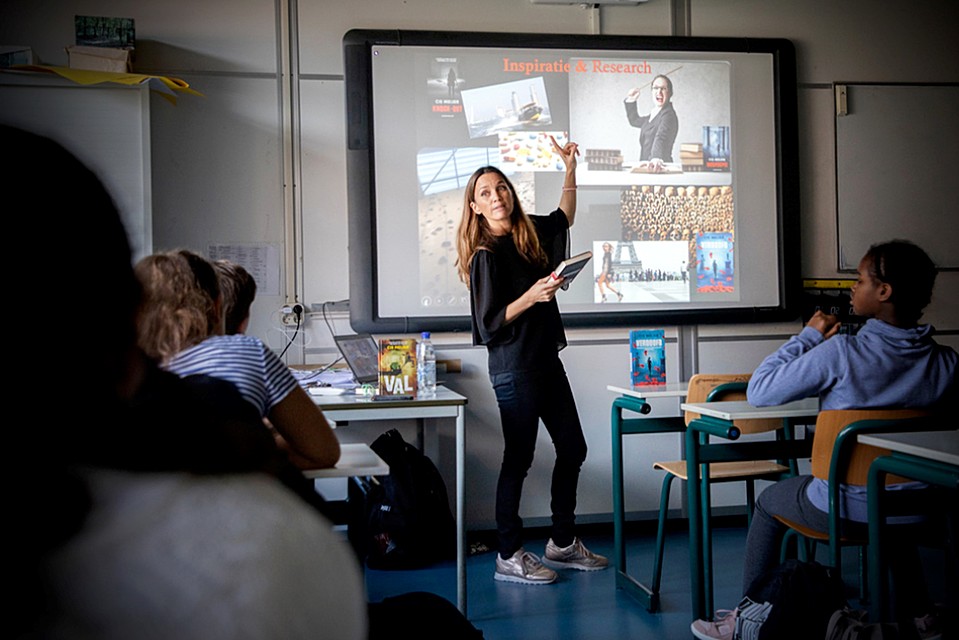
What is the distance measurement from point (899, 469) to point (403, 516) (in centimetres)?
238

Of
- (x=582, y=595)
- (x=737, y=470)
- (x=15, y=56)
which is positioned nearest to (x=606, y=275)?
(x=737, y=470)

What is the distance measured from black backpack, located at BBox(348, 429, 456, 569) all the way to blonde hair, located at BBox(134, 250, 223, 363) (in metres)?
1.97

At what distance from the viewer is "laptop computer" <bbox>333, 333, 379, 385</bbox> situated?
3420 mm

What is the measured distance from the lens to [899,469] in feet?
5.75

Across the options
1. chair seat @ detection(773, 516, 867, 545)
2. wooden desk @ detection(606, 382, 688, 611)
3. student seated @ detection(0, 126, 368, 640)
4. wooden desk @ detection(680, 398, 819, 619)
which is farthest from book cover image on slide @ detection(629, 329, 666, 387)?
student seated @ detection(0, 126, 368, 640)

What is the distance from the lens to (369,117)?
411cm

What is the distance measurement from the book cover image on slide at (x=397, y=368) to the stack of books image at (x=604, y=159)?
5.54 ft

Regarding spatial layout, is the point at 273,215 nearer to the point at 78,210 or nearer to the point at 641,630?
the point at 641,630

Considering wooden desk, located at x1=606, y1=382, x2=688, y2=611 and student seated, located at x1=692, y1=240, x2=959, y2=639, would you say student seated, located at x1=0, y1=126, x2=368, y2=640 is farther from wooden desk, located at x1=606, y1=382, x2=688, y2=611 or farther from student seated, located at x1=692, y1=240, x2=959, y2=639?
wooden desk, located at x1=606, y1=382, x2=688, y2=611

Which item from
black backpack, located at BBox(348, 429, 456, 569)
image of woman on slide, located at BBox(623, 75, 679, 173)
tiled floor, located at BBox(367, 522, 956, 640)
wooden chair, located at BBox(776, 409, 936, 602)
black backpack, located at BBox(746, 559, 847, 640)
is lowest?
tiled floor, located at BBox(367, 522, 956, 640)

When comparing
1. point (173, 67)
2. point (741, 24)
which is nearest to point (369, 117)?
point (173, 67)

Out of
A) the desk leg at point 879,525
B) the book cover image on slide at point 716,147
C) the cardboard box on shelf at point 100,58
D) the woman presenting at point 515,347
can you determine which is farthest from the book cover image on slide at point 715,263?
the cardboard box on shelf at point 100,58

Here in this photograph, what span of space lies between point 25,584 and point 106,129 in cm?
347

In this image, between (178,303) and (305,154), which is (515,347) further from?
(178,303)
